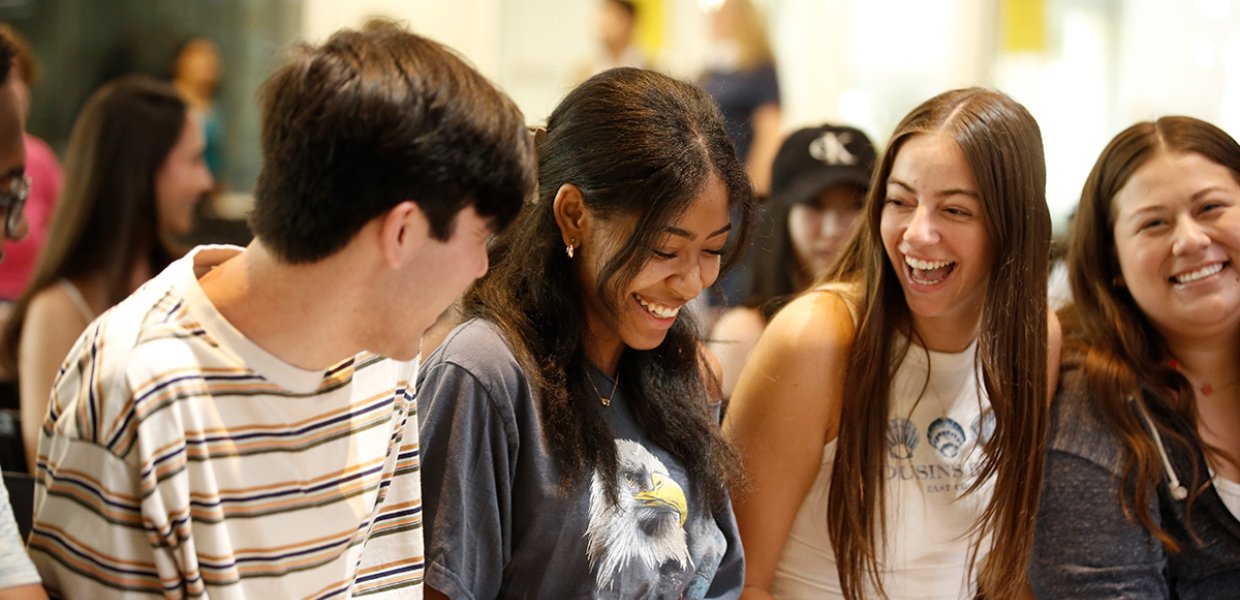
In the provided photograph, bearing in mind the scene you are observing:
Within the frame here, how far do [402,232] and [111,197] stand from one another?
74.0 inches

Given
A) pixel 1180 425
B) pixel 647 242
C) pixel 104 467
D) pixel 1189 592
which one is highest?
pixel 647 242

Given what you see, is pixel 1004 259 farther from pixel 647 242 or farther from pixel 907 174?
pixel 647 242

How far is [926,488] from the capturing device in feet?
6.72

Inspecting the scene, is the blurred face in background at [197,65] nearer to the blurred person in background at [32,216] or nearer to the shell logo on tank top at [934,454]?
the blurred person in background at [32,216]

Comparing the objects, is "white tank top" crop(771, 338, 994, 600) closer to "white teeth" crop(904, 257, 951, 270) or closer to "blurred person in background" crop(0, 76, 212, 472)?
"white teeth" crop(904, 257, 951, 270)

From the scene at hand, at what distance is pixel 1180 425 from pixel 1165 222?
359 millimetres

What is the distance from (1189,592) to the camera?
2.19 meters

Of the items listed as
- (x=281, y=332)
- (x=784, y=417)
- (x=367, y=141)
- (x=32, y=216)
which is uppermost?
(x=367, y=141)

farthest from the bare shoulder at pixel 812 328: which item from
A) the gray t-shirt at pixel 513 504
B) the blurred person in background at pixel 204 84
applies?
the blurred person in background at pixel 204 84

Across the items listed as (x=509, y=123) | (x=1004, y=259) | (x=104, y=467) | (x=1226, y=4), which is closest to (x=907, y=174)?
(x=1004, y=259)

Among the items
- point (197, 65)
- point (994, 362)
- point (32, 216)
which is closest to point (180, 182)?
point (32, 216)

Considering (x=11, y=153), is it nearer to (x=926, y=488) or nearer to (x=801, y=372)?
A: (x=801, y=372)

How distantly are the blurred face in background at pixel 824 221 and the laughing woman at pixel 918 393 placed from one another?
2.76ft

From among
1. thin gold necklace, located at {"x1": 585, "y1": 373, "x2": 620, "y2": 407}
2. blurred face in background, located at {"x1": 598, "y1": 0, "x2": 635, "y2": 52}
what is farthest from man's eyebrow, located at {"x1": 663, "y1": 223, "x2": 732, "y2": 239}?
blurred face in background, located at {"x1": 598, "y1": 0, "x2": 635, "y2": 52}
